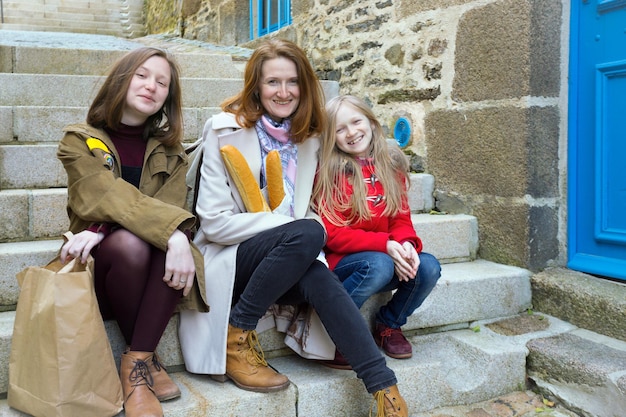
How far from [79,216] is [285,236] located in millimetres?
690

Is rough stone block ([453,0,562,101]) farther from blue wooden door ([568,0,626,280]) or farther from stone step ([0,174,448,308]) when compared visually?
stone step ([0,174,448,308])

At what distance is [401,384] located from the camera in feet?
7.30

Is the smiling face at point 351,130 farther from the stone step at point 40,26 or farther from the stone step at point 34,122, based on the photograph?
the stone step at point 40,26

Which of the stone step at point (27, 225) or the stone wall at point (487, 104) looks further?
the stone wall at point (487, 104)

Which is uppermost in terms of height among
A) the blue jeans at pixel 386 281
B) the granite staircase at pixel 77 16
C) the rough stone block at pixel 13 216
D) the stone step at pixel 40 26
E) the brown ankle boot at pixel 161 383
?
the granite staircase at pixel 77 16

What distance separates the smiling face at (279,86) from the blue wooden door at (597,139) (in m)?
1.45

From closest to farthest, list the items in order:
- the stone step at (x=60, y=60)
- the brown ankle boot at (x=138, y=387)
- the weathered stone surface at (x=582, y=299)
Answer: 1. the brown ankle boot at (x=138, y=387)
2. the weathered stone surface at (x=582, y=299)
3. the stone step at (x=60, y=60)

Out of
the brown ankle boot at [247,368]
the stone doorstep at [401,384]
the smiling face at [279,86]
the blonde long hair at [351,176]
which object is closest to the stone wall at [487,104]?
the stone doorstep at [401,384]

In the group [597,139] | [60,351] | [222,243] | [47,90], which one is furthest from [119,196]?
[597,139]

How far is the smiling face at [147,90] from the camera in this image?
207cm

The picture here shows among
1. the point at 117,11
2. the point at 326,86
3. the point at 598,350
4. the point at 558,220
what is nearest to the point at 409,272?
the point at 598,350

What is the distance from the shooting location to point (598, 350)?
7.91 feet

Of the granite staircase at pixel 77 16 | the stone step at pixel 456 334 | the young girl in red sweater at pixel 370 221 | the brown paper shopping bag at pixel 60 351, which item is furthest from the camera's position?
the granite staircase at pixel 77 16

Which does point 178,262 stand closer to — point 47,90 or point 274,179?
point 274,179
